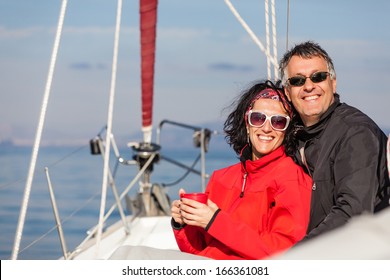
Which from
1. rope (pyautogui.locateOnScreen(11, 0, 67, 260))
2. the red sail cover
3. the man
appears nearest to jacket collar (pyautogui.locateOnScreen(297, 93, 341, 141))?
the man

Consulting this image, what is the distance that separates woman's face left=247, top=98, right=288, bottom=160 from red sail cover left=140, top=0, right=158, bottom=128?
6.84ft

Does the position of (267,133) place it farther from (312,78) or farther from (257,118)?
(312,78)

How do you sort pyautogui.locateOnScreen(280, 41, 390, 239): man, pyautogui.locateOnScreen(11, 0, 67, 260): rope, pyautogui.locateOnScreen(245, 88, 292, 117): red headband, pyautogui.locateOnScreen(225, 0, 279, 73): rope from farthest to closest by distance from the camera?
pyautogui.locateOnScreen(225, 0, 279, 73): rope, pyautogui.locateOnScreen(11, 0, 67, 260): rope, pyautogui.locateOnScreen(245, 88, 292, 117): red headband, pyautogui.locateOnScreen(280, 41, 390, 239): man

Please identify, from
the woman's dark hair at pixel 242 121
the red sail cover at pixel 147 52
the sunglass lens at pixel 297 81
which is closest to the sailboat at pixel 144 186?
the red sail cover at pixel 147 52

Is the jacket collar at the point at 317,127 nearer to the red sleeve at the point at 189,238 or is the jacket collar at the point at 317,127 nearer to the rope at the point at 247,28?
the red sleeve at the point at 189,238

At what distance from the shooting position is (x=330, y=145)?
2350 mm

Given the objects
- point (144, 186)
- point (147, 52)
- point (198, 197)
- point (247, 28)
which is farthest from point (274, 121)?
point (144, 186)

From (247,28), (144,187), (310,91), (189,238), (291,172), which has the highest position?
(247,28)

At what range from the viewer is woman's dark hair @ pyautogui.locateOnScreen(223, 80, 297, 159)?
2.53 meters

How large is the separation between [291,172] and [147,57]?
249 centimetres

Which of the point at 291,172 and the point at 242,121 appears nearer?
the point at 291,172

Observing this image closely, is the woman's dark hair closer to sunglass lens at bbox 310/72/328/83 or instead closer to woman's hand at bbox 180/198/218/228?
sunglass lens at bbox 310/72/328/83

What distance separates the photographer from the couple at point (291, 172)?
7.41 feet
